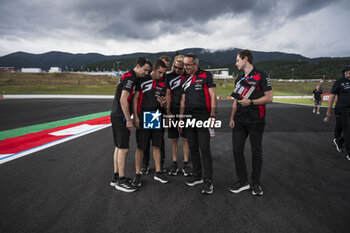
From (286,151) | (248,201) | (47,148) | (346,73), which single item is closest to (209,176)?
(248,201)

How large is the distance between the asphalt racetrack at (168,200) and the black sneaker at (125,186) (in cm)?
9

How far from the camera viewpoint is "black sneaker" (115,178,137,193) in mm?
2908

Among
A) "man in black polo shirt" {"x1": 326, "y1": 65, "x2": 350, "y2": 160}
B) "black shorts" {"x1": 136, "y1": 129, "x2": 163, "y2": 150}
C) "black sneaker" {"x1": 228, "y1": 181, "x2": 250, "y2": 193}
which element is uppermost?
"man in black polo shirt" {"x1": 326, "y1": 65, "x2": 350, "y2": 160}

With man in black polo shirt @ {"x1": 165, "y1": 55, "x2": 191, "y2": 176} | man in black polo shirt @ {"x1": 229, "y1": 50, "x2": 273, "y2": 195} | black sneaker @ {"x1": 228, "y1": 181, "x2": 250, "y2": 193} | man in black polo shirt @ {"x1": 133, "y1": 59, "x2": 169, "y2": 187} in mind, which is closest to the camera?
man in black polo shirt @ {"x1": 229, "y1": 50, "x2": 273, "y2": 195}

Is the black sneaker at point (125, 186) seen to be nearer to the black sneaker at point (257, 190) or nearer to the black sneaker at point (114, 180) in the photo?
the black sneaker at point (114, 180)

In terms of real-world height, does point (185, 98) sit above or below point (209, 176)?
above

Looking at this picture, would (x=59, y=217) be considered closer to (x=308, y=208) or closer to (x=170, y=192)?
(x=170, y=192)

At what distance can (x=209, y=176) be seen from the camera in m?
2.89

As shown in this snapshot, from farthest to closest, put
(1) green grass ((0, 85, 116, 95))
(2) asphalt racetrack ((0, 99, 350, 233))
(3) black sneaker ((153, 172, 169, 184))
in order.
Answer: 1. (1) green grass ((0, 85, 116, 95))
2. (3) black sneaker ((153, 172, 169, 184))
3. (2) asphalt racetrack ((0, 99, 350, 233))

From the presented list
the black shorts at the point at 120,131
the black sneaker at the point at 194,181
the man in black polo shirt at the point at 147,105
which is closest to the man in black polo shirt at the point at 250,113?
the black sneaker at the point at 194,181

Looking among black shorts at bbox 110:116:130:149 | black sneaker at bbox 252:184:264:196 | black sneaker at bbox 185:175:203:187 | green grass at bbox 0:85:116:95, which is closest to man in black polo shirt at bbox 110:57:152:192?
black shorts at bbox 110:116:130:149

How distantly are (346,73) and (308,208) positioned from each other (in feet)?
10.7

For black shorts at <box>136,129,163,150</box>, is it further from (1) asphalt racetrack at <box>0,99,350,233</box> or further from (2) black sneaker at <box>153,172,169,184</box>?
(1) asphalt racetrack at <box>0,99,350,233</box>

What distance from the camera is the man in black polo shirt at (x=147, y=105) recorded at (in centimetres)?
307
